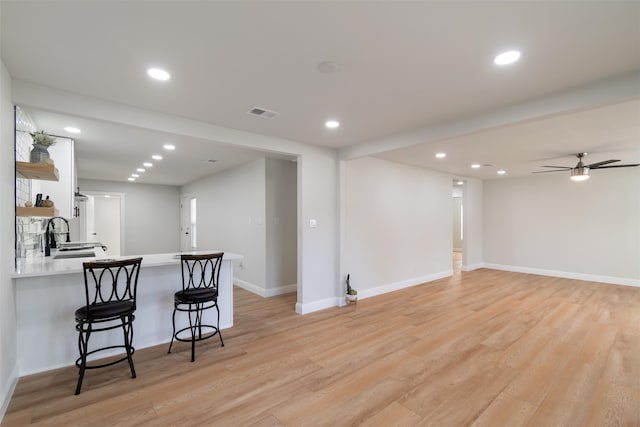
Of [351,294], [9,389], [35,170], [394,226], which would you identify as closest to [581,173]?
[394,226]

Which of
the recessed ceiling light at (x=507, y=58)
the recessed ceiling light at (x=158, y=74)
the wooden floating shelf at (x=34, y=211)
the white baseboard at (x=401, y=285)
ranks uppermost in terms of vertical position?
the recessed ceiling light at (x=158, y=74)

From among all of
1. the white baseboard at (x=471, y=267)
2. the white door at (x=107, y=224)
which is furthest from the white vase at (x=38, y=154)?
the white baseboard at (x=471, y=267)

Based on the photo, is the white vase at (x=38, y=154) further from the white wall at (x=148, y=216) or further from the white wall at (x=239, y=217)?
the white wall at (x=148, y=216)

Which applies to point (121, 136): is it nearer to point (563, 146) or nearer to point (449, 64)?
point (449, 64)

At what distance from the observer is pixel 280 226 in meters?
5.33

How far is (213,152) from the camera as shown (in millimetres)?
4773

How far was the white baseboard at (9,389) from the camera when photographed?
2045 millimetres

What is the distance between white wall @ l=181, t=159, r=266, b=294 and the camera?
17.3 ft

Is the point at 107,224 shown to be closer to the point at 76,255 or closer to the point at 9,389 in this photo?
the point at 76,255

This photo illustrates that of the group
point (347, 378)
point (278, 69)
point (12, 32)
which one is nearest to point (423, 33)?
point (278, 69)

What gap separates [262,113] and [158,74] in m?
1.04

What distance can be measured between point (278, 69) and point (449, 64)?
1.24 metres

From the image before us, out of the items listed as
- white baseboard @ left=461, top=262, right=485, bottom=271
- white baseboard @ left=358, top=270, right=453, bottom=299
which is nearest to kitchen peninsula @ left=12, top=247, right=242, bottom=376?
white baseboard @ left=358, top=270, right=453, bottom=299

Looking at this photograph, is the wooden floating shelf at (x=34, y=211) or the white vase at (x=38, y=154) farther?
the white vase at (x=38, y=154)
